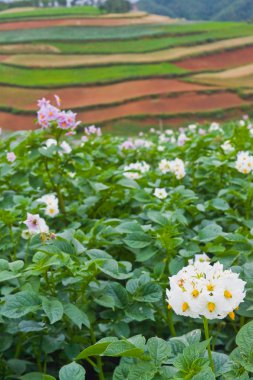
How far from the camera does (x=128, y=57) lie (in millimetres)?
18016

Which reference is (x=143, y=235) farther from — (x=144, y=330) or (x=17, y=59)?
(x=17, y=59)

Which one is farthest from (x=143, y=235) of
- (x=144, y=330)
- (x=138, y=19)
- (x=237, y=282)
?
(x=138, y=19)

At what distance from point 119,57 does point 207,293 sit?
17580 mm

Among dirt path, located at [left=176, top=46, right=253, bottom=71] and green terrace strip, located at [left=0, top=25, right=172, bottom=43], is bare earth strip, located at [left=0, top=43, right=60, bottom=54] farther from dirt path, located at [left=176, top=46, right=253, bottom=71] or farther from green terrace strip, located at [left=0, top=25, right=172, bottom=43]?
dirt path, located at [left=176, top=46, right=253, bottom=71]

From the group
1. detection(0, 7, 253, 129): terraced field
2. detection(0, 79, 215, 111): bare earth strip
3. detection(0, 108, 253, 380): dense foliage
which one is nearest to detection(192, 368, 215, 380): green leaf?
detection(0, 108, 253, 380): dense foliage

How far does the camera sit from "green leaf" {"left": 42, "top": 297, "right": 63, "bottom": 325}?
1.12 meters

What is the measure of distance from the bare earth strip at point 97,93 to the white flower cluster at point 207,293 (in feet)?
42.9

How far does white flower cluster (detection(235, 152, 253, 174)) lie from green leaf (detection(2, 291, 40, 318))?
1043mm

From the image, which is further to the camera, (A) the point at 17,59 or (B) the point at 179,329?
(A) the point at 17,59

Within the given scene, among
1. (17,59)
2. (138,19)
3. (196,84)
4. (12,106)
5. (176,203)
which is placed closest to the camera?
(176,203)

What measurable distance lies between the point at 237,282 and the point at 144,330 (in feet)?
1.87

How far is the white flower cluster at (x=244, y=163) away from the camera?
2008mm

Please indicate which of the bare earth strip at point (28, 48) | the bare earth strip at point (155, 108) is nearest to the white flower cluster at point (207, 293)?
the bare earth strip at point (155, 108)

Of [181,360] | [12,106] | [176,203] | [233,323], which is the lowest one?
[12,106]
